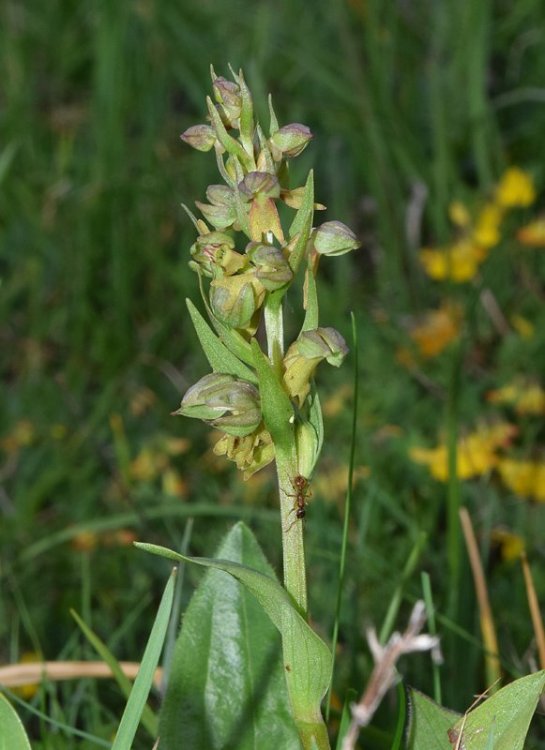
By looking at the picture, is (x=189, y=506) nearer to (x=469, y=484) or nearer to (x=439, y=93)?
(x=469, y=484)

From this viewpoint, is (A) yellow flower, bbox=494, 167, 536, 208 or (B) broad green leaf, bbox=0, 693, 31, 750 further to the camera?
(A) yellow flower, bbox=494, 167, 536, 208

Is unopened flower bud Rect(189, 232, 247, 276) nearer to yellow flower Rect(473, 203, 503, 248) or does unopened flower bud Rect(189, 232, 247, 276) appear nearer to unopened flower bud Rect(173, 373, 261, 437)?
unopened flower bud Rect(173, 373, 261, 437)

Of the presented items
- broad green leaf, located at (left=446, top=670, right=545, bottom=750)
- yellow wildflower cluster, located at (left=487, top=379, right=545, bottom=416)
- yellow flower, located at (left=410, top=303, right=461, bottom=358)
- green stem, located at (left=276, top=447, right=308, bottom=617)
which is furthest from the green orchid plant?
yellow flower, located at (left=410, top=303, right=461, bottom=358)

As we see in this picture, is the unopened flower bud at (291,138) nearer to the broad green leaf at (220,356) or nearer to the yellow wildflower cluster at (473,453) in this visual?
the broad green leaf at (220,356)

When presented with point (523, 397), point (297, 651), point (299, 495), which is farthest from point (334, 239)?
point (523, 397)

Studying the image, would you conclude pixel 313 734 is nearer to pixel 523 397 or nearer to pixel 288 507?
pixel 288 507

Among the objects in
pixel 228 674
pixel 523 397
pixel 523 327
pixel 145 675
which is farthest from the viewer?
pixel 523 327
